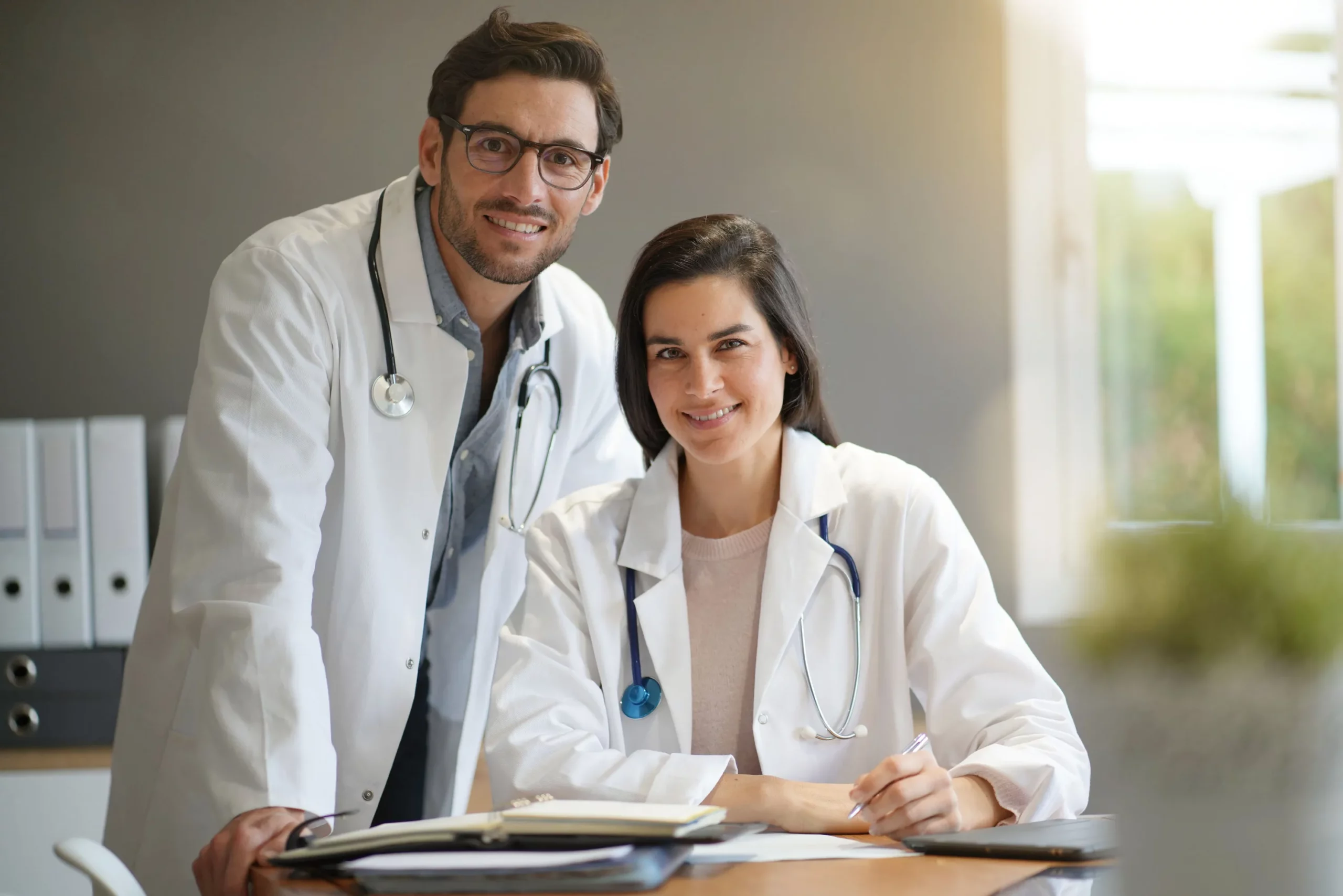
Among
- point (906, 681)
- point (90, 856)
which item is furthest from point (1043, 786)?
point (90, 856)

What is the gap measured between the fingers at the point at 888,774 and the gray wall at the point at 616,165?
1.63m

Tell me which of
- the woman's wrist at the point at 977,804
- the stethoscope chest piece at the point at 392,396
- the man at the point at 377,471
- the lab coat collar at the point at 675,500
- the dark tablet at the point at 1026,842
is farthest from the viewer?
the stethoscope chest piece at the point at 392,396

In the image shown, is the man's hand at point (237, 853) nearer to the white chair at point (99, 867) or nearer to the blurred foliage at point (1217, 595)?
the white chair at point (99, 867)

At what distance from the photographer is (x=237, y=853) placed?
116cm

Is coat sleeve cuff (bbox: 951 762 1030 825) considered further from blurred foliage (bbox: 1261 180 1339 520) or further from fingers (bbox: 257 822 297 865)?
blurred foliage (bbox: 1261 180 1339 520)

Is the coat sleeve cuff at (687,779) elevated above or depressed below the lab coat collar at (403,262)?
below

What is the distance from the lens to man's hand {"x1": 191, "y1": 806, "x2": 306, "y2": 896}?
3.73 feet

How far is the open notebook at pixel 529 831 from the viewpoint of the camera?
3.04 feet

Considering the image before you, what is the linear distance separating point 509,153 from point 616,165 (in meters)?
0.95

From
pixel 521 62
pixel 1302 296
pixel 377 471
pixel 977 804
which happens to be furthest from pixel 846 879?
pixel 1302 296

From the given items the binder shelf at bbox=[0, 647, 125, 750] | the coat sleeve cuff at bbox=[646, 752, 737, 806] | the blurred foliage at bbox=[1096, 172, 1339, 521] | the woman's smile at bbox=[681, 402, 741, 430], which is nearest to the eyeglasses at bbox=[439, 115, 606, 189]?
the woman's smile at bbox=[681, 402, 741, 430]

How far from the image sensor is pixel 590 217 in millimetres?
2701

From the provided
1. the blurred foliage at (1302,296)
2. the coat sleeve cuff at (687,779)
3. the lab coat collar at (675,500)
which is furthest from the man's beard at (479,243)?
the blurred foliage at (1302,296)

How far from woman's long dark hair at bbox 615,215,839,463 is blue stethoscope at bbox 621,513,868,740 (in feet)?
0.84
